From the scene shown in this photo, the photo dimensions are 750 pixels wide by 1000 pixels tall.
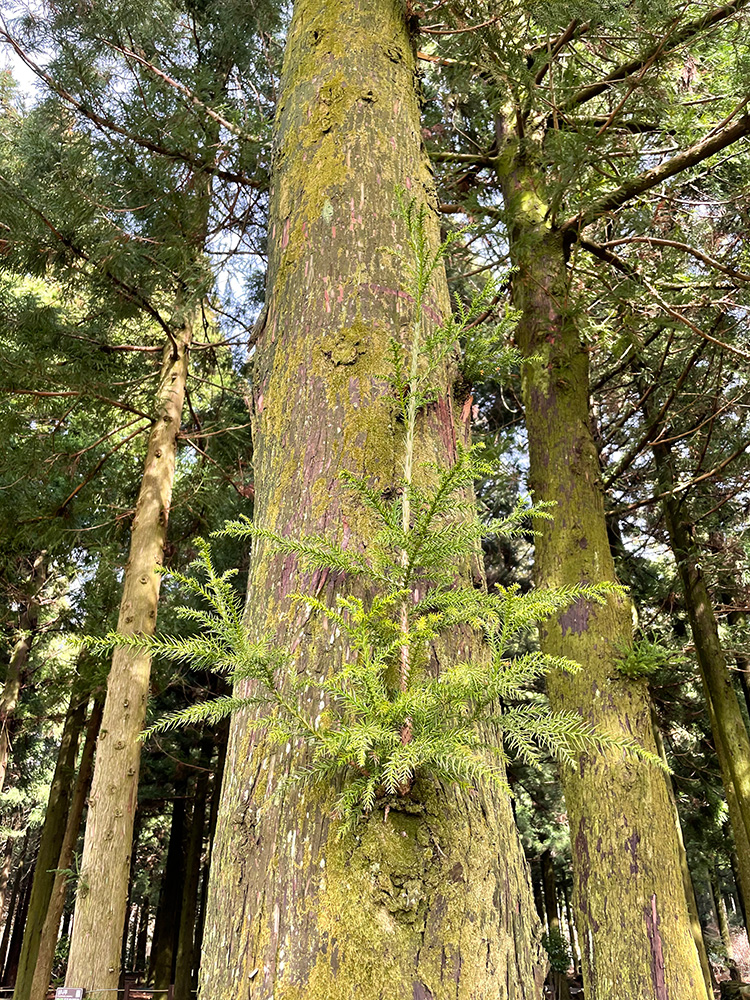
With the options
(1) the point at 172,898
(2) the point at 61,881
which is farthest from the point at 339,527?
(1) the point at 172,898

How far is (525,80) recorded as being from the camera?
13.8 feet

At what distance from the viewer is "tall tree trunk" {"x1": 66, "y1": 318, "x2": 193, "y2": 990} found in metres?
4.99

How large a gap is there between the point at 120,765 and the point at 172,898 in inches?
431

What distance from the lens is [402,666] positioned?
110 centimetres

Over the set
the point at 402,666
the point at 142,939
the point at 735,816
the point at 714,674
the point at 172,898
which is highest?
the point at 714,674

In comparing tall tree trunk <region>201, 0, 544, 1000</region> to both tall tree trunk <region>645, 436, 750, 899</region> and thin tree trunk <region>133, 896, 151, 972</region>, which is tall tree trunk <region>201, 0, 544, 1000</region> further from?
thin tree trunk <region>133, 896, 151, 972</region>

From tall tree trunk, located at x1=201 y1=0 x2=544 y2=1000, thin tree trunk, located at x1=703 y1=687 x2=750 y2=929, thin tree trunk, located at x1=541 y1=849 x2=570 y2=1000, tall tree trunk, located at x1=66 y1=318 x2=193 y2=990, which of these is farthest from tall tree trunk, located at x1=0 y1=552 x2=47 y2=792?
thin tree trunk, located at x1=541 y1=849 x2=570 y2=1000

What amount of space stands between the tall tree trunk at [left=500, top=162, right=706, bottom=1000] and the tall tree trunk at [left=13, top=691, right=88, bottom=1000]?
30.2ft

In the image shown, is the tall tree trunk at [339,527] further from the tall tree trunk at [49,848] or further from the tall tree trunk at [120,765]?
the tall tree trunk at [49,848]

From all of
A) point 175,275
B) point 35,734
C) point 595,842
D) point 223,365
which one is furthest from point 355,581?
point 35,734

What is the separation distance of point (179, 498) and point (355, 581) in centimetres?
756

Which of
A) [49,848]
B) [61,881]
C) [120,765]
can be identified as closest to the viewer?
[120,765]

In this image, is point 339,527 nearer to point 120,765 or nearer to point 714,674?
point 120,765

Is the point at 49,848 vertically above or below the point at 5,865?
below
